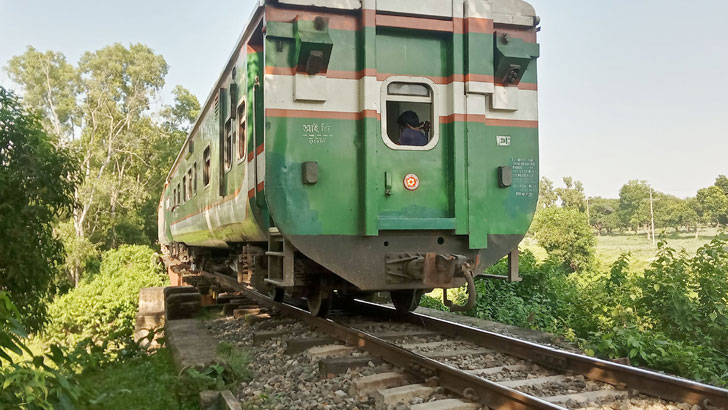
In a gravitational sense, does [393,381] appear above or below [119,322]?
above

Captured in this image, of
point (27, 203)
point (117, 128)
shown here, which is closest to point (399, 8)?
point (27, 203)

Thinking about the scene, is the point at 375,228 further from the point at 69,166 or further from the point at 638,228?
the point at 638,228

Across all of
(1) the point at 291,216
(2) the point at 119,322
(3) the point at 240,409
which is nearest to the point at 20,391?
(3) the point at 240,409

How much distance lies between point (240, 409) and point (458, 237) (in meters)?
2.97

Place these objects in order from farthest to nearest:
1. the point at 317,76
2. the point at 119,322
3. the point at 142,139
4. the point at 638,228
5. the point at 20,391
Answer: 1. the point at 638,228
2. the point at 142,139
3. the point at 119,322
4. the point at 317,76
5. the point at 20,391

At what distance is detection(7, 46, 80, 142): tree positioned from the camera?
3584 cm

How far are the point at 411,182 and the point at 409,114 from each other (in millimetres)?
855

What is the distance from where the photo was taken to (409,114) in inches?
249

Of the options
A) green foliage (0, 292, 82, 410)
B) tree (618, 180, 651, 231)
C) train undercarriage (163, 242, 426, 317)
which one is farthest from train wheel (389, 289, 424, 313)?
tree (618, 180, 651, 231)

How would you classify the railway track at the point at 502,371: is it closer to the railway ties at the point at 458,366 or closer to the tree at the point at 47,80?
the railway ties at the point at 458,366

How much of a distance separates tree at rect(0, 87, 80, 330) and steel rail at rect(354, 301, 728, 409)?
23.4 ft

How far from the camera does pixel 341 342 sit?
6.03m

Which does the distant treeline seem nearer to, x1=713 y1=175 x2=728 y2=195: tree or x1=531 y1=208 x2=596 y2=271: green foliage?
x1=713 y1=175 x2=728 y2=195: tree

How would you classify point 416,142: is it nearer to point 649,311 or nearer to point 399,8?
point 399,8
